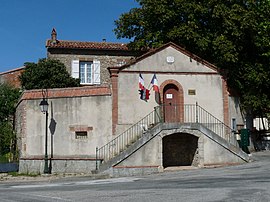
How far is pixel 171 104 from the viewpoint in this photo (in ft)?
69.7

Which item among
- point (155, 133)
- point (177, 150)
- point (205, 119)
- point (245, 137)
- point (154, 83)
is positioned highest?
point (154, 83)

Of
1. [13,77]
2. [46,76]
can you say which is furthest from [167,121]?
[13,77]

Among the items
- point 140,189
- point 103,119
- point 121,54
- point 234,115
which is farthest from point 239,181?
point 121,54

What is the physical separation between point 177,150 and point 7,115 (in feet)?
44.5

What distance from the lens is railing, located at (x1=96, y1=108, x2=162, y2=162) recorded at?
19.9 m

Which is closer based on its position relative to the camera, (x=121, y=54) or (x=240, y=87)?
(x=240, y=87)

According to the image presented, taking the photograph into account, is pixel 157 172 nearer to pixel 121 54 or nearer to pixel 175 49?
pixel 175 49

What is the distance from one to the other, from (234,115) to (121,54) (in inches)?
456

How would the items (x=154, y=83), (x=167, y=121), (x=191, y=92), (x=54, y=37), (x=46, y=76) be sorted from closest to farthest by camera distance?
(x=154, y=83) → (x=167, y=121) → (x=191, y=92) → (x=46, y=76) → (x=54, y=37)

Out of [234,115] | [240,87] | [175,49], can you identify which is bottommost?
[234,115]

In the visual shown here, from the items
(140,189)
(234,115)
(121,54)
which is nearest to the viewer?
(140,189)

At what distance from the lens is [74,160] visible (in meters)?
19.8

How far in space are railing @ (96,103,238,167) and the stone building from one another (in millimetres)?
51

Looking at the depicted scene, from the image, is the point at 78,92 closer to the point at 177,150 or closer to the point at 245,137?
the point at 177,150
